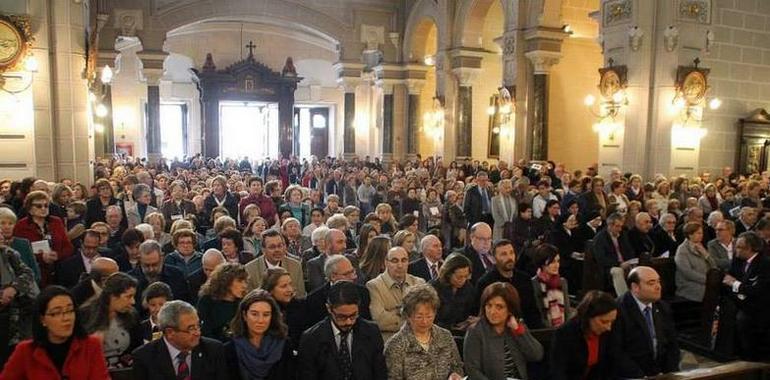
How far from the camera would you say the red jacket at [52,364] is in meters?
3.31

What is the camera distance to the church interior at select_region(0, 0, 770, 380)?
8.44 m

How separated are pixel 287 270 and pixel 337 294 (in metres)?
1.90

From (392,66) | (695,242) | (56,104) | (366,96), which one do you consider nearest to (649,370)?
(695,242)

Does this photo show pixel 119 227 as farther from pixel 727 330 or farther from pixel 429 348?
pixel 727 330

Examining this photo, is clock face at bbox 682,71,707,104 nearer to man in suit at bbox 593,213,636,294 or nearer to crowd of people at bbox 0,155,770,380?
crowd of people at bbox 0,155,770,380

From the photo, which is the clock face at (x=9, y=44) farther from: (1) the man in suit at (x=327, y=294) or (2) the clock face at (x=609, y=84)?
(2) the clock face at (x=609, y=84)

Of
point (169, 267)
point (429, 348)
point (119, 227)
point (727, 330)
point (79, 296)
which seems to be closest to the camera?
point (429, 348)

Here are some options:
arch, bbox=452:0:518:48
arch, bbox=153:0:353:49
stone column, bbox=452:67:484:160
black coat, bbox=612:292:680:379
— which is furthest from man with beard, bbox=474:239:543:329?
arch, bbox=153:0:353:49

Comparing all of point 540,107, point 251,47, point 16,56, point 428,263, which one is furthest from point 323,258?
point 251,47

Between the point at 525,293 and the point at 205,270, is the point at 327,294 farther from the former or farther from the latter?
the point at 525,293

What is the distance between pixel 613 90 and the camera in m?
12.4

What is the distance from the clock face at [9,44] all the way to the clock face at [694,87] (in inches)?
479

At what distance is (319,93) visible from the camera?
28.9 meters

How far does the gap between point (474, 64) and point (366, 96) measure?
669cm
